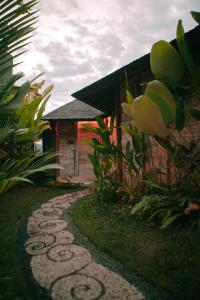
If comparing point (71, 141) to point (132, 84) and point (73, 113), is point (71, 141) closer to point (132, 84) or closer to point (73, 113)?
point (73, 113)

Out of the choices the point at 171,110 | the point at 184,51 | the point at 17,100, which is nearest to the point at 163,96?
the point at 171,110

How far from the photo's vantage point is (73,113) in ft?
34.1

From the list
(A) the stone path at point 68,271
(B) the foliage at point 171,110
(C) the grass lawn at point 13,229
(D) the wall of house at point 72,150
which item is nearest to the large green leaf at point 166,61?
(B) the foliage at point 171,110

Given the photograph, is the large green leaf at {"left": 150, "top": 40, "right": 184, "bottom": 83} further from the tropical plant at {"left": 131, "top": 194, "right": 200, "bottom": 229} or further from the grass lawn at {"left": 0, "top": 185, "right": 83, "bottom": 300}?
the grass lawn at {"left": 0, "top": 185, "right": 83, "bottom": 300}

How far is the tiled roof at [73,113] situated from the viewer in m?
9.88

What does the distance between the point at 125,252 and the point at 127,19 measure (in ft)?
16.2

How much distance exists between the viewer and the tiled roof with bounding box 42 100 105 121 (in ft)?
32.4

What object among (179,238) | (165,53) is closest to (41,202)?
(179,238)

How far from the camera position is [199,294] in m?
1.83

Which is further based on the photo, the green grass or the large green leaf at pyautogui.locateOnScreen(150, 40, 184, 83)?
the large green leaf at pyautogui.locateOnScreen(150, 40, 184, 83)

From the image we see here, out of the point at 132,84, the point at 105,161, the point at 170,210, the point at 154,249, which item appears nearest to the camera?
the point at 154,249

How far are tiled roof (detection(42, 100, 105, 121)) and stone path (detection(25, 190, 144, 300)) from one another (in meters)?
6.79

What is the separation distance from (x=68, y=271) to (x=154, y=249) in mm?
976

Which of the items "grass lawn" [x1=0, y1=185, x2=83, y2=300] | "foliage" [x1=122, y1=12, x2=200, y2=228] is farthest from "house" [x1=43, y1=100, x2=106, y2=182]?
"foliage" [x1=122, y1=12, x2=200, y2=228]
